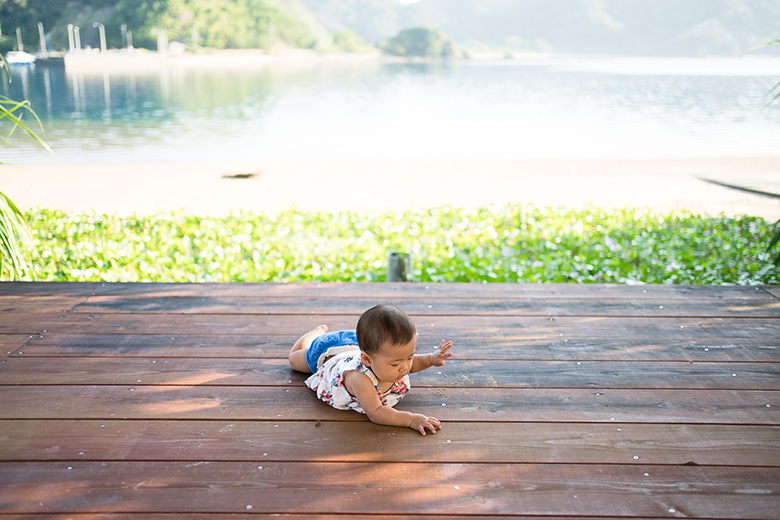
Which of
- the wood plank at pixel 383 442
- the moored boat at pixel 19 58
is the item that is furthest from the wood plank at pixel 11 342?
the moored boat at pixel 19 58

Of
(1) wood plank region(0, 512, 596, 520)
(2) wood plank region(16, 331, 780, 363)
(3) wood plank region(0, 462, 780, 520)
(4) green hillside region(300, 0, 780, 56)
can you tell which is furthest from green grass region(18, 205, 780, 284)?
(4) green hillside region(300, 0, 780, 56)

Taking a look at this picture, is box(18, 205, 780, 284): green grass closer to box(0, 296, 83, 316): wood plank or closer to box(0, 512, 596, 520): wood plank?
box(0, 296, 83, 316): wood plank

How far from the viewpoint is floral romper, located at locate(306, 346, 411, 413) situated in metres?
1.80

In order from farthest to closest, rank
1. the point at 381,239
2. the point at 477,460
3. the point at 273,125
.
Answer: the point at 273,125 < the point at 381,239 < the point at 477,460

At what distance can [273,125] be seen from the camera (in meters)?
20.7

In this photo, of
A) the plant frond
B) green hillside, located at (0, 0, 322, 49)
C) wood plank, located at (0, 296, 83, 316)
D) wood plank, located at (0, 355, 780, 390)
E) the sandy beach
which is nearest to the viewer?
wood plank, located at (0, 355, 780, 390)

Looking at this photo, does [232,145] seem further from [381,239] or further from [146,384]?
[146,384]

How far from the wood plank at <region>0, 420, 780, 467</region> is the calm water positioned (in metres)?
11.7

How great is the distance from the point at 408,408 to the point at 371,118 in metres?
22.5

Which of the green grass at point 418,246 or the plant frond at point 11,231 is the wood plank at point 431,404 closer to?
the plant frond at point 11,231

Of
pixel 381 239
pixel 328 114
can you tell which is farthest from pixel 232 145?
pixel 381 239

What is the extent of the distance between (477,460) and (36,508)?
1.12 meters

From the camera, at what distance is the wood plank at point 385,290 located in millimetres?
2754

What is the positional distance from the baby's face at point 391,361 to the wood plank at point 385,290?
1.03m
